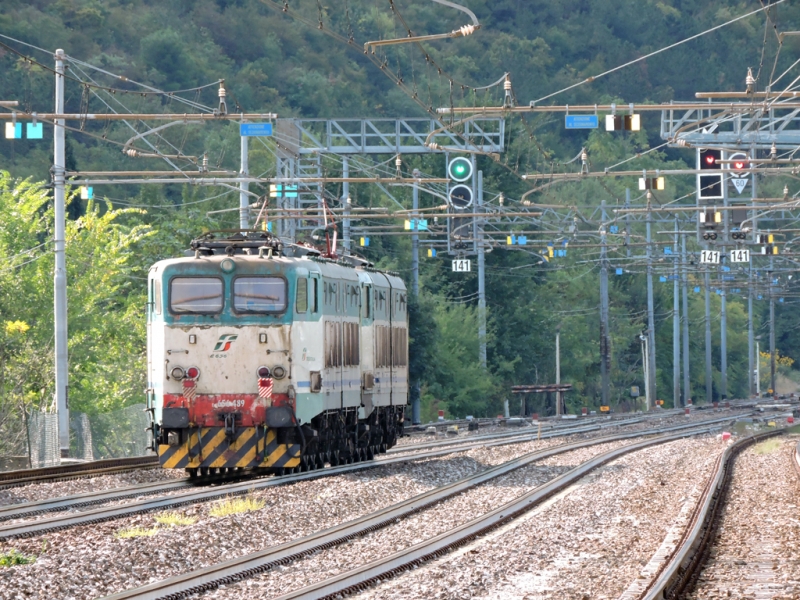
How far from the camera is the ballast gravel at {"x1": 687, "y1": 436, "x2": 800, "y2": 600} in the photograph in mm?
12047

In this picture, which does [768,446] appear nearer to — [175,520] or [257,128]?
[257,128]

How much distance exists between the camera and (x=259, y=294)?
22750mm

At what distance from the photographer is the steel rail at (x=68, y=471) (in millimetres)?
23223

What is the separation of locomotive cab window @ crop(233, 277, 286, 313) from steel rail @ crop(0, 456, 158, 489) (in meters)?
4.45

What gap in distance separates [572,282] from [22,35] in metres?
→ 39.5

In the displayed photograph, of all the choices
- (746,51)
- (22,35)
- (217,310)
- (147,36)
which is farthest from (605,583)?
(746,51)

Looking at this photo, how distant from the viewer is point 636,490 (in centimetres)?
2238

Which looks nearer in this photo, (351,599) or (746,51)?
(351,599)

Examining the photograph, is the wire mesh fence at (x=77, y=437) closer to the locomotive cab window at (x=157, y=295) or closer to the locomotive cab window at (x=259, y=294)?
the locomotive cab window at (x=157, y=295)

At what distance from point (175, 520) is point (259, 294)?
660cm

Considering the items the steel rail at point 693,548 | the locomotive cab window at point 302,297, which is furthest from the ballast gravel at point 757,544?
the locomotive cab window at point 302,297

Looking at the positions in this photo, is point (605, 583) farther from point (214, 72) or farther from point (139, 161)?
point (214, 72)

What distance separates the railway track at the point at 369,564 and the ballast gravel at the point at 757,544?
279 centimetres

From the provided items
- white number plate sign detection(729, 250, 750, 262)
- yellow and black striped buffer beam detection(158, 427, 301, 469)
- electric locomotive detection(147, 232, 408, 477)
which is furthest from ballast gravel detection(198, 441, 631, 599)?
white number plate sign detection(729, 250, 750, 262)
